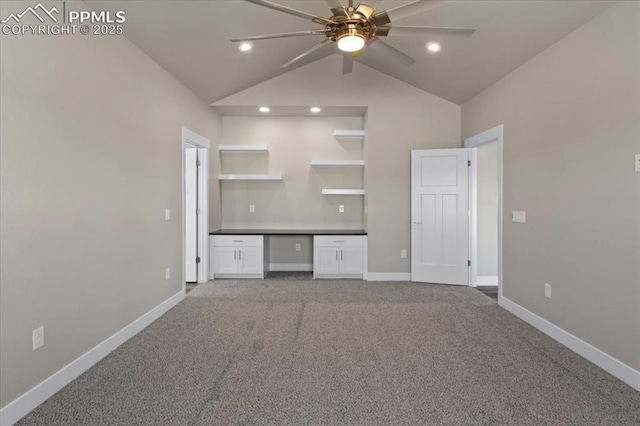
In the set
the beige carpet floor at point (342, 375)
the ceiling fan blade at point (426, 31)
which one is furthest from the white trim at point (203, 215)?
the ceiling fan blade at point (426, 31)

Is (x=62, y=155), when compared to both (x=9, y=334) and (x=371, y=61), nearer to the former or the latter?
A: (x=9, y=334)

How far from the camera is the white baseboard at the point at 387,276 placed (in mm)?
5312

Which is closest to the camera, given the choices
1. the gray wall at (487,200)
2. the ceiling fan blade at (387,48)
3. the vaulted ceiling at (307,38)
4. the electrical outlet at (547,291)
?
the ceiling fan blade at (387,48)

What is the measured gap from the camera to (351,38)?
7.64 ft

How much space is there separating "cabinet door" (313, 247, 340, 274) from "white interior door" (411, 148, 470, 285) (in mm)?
1183

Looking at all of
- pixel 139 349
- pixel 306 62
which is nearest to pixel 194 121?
pixel 306 62

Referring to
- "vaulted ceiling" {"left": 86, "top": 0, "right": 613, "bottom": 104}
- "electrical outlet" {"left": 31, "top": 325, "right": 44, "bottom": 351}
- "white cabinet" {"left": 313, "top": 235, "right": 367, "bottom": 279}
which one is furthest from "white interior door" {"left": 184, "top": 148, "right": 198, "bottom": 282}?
"electrical outlet" {"left": 31, "top": 325, "right": 44, "bottom": 351}

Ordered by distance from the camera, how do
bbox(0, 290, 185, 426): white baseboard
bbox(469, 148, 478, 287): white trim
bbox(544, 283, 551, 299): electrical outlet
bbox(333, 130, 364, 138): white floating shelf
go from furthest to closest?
bbox(333, 130, 364, 138): white floating shelf
bbox(469, 148, 478, 287): white trim
bbox(544, 283, 551, 299): electrical outlet
bbox(0, 290, 185, 426): white baseboard

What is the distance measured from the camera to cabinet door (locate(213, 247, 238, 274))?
17.6ft

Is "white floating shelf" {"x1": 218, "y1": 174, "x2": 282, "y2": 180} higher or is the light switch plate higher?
"white floating shelf" {"x1": 218, "y1": 174, "x2": 282, "y2": 180}

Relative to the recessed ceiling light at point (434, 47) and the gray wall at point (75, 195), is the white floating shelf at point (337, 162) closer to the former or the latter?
the recessed ceiling light at point (434, 47)

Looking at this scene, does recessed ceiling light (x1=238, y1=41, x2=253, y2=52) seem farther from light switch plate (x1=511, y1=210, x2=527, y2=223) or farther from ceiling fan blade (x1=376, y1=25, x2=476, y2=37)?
light switch plate (x1=511, y1=210, x2=527, y2=223)

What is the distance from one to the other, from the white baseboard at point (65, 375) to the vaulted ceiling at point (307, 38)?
2660 millimetres

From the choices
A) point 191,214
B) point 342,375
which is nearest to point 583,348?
point 342,375
